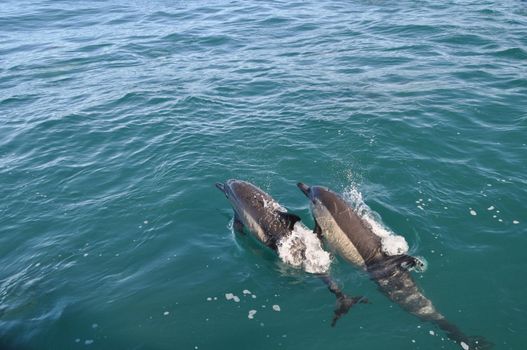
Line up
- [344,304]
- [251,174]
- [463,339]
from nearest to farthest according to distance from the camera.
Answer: [463,339] → [344,304] → [251,174]

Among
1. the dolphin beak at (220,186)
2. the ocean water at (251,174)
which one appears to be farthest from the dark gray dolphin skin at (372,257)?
the dolphin beak at (220,186)

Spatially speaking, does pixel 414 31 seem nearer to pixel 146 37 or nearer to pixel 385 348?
pixel 146 37

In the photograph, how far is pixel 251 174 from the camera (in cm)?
1598

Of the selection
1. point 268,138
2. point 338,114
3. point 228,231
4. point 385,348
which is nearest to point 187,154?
point 268,138

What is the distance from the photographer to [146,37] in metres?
33.0

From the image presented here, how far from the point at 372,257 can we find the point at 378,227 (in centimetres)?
143

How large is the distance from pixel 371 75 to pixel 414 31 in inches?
331

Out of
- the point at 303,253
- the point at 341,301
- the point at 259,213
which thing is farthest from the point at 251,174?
the point at 341,301

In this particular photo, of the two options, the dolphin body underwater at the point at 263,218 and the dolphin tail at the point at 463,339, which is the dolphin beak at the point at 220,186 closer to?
the dolphin body underwater at the point at 263,218

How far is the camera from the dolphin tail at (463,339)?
31.6 ft

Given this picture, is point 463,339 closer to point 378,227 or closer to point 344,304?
point 344,304

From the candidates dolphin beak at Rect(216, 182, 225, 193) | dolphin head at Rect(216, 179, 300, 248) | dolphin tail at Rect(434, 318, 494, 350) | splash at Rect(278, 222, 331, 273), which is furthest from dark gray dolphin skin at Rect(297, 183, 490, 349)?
dolphin beak at Rect(216, 182, 225, 193)

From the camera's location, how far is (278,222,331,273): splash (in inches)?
466

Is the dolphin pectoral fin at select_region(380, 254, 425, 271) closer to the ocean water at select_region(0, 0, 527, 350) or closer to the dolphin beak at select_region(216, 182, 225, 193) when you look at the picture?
the ocean water at select_region(0, 0, 527, 350)
